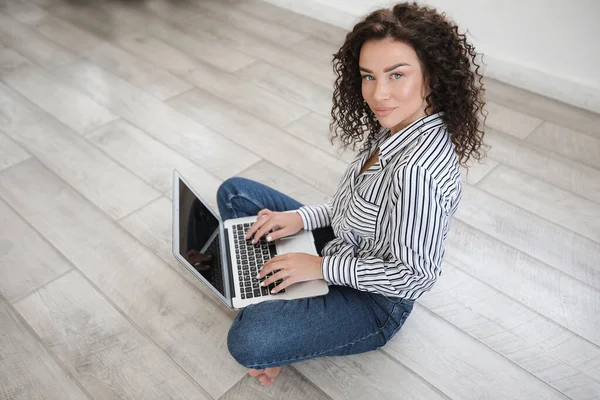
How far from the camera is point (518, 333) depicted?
142cm

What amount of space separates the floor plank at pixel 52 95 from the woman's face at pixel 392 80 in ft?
5.04

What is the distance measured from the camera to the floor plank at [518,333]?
1331 mm

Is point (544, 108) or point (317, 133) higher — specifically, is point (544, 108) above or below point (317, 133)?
above

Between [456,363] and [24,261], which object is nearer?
[456,363]

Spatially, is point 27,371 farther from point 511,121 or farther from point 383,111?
point 511,121

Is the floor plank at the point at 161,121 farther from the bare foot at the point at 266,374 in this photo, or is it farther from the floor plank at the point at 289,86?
the bare foot at the point at 266,374

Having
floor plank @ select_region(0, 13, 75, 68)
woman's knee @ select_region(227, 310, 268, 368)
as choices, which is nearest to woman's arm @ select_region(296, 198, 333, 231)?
woman's knee @ select_region(227, 310, 268, 368)

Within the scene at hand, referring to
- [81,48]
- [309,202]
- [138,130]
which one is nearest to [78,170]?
[138,130]

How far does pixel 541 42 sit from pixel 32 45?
2522 millimetres

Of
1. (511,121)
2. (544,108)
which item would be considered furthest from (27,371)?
(544,108)

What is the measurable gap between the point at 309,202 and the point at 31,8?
2.39m

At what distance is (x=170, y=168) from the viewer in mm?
1991

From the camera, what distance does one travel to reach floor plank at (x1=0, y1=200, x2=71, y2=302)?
1556mm

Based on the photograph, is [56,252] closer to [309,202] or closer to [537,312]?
[309,202]
